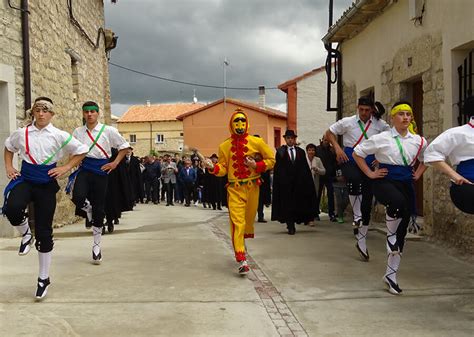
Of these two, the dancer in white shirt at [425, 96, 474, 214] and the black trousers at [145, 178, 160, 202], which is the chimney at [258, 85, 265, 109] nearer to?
the black trousers at [145, 178, 160, 202]

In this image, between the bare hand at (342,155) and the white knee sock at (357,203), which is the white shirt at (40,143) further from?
the white knee sock at (357,203)

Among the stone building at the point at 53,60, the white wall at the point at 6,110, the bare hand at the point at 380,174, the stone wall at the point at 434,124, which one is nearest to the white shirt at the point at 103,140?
the stone building at the point at 53,60

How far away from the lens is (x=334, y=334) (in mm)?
3826

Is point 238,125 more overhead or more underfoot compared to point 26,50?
more underfoot

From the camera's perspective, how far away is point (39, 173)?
15.8 ft

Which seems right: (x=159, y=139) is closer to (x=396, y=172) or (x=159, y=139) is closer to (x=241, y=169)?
(x=241, y=169)

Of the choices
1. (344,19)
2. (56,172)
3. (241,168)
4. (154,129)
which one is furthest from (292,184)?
(154,129)

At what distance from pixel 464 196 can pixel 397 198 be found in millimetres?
887

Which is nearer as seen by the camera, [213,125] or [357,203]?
[357,203]

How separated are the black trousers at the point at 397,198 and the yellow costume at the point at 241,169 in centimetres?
145

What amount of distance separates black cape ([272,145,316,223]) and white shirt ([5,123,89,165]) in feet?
16.3

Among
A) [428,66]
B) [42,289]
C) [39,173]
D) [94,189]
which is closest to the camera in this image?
[42,289]

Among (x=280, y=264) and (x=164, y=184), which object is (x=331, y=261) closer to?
(x=280, y=264)

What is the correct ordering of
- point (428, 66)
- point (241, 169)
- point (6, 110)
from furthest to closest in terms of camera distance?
point (6, 110), point (428, 66), point (241, 169)
